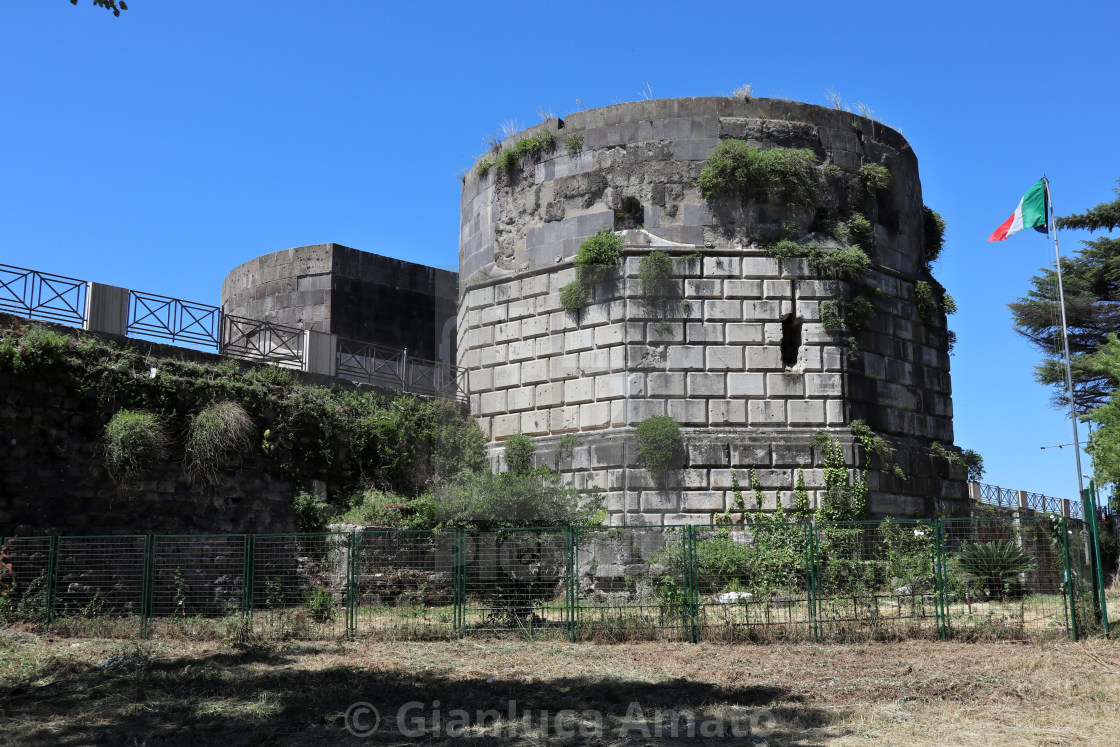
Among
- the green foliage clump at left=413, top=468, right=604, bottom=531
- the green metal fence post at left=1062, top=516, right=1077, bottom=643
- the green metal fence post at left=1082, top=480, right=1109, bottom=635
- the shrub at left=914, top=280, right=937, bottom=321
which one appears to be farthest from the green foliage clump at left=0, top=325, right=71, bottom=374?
the shrub at left=914, top=280, right=937, bottom=321

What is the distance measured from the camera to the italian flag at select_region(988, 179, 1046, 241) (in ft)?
84.6

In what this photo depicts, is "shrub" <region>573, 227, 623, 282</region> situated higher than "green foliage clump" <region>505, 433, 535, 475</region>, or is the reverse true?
"shrub" <region>573, 227, 623, 282</region>

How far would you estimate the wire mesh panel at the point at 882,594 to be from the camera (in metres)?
12.6

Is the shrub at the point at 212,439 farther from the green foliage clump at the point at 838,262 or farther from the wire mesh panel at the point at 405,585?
the green foliage clump at the point at 838,262

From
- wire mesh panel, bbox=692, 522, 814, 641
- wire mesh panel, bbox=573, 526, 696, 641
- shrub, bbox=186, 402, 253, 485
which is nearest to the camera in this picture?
wire mesh panel, bbox=692, 522, 814, 641

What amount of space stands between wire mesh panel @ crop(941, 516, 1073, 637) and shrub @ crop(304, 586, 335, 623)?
306 inches

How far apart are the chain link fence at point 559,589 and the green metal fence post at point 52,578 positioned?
29 millimetres

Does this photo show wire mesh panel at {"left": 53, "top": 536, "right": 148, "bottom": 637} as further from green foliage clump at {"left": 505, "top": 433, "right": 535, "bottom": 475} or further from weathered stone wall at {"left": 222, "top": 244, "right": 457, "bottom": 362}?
weathered stone wall at {"left": 222, "top": 244, "right": 457, "bottom": 362}

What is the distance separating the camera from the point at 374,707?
926 cm

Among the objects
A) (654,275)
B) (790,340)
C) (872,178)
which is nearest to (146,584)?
(654,275)

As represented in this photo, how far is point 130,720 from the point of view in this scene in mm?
8836

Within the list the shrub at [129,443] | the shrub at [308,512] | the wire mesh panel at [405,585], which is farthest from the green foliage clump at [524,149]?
the shrub at [129,443]

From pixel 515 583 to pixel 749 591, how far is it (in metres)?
3.01

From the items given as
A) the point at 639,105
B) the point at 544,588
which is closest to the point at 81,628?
the point at 544,588
